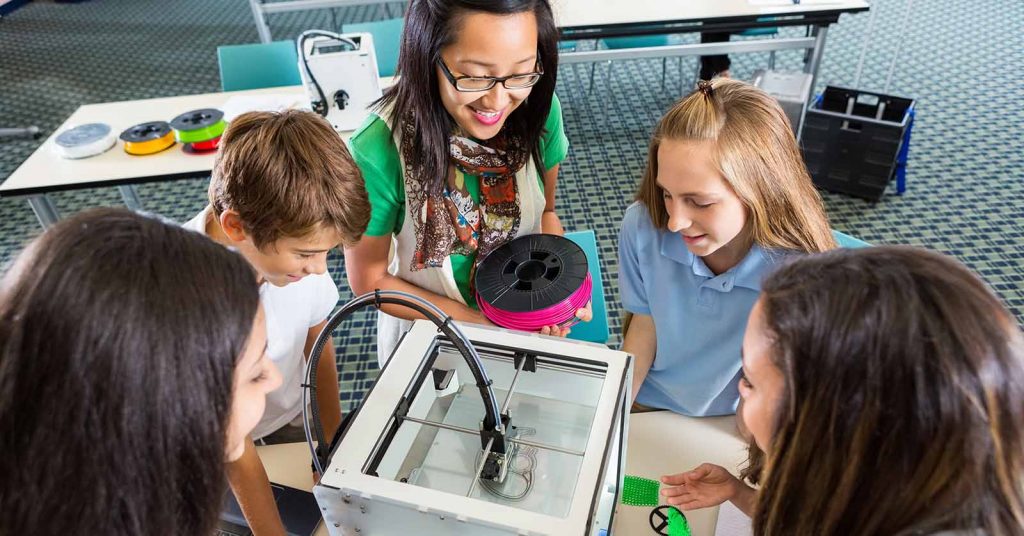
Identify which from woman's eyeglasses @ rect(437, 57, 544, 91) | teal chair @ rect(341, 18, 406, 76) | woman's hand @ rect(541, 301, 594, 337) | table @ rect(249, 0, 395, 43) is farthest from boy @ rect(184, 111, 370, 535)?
table @ rect(249, 0, 395, 43)

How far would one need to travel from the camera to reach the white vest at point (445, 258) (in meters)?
1.27

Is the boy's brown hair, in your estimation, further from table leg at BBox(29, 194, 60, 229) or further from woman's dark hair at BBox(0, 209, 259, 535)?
table leg at BBox(29, 194, 60, 229)

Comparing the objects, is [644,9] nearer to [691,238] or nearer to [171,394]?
[691,238]

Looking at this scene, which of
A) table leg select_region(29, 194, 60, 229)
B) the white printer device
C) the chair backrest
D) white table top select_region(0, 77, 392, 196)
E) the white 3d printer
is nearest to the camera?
the white 3d printer

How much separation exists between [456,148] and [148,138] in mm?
1510

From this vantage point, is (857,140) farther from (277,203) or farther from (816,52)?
(277,203)

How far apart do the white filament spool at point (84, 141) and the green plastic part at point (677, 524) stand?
2186mm

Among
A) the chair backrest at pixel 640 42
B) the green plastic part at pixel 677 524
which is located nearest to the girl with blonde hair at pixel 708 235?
the green plastic part at pixel 677 524

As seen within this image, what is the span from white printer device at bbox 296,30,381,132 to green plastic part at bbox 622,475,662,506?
132 cm

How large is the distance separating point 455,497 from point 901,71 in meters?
4.17

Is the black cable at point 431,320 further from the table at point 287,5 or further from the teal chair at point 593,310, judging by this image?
the table at point 287,5

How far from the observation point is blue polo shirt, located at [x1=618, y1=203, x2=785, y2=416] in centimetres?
120

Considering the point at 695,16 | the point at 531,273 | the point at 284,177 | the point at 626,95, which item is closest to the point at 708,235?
the point at 531,273

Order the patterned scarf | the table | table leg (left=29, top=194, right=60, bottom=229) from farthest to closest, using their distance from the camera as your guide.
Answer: the table < table leg (left=29, top=194, right=60, bottom=229) < the patterned scarf
